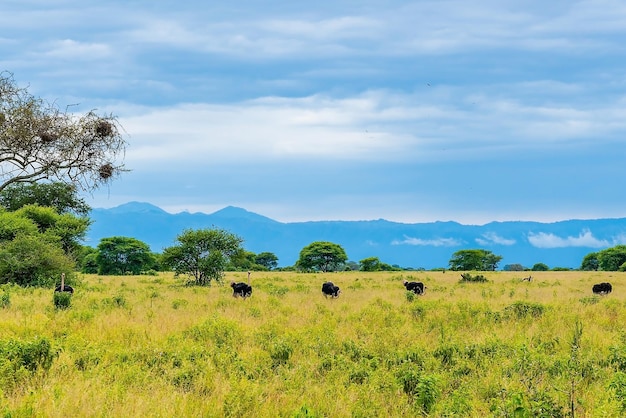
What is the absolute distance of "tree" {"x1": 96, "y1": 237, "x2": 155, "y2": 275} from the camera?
279 ft

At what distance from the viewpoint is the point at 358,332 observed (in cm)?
1414

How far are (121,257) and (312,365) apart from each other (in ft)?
270

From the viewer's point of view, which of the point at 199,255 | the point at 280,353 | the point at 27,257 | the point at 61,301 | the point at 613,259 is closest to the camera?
the point at 280,353

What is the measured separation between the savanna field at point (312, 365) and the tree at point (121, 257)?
235ft

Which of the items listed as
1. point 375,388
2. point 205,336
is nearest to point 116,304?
point 205,336

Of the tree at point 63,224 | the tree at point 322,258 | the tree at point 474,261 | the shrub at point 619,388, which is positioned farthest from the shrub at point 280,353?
the tree at point 474,261

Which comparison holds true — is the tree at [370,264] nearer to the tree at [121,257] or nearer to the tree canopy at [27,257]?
the tree at [121,257]

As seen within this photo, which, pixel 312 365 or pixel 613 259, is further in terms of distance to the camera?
pixel 613 259

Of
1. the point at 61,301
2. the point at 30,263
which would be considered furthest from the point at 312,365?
the point at 30,263

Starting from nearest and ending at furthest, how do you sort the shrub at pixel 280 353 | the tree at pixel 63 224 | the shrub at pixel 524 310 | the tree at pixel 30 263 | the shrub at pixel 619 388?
the shrub at pixel 619 388, the shrub at pixel 280 353, the shrub at pixel 524 310, the tree at pixel 30 263, the tree at pixel 63 224

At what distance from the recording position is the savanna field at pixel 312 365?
23.7 ft

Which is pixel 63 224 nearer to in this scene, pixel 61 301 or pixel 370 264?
pixel 61 301

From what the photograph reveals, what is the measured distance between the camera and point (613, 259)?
104562 mm

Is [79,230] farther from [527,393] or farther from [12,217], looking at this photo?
[527,393]
